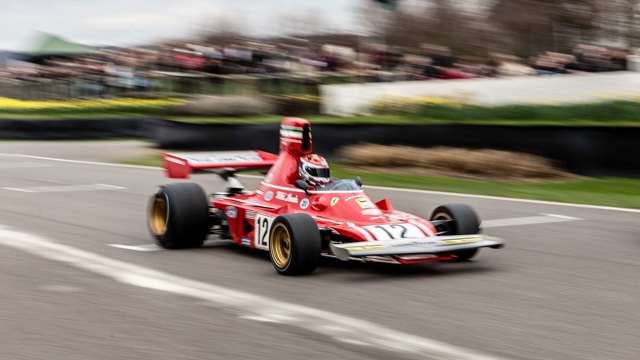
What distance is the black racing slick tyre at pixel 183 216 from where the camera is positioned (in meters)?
9.76

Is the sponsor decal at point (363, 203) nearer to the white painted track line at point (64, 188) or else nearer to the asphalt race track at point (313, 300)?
the asphalt race track at point (313, 300)

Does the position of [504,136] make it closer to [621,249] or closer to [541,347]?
[621,249]

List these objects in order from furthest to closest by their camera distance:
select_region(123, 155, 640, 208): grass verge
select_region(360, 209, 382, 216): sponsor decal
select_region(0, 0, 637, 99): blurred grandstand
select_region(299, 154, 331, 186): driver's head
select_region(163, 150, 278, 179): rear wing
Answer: select_region(0, 0, 637, 99): blurred grandstand < select_region(123, 155, 640, 208): grass verge < select_region(163, 150, 278, 179): rear wing < select_region(299, 154, 331, 186): driver's head < select_region(360, 209, 382, 216): sponsor decal

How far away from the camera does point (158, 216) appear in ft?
33.8

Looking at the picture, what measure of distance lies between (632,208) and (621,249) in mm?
3692

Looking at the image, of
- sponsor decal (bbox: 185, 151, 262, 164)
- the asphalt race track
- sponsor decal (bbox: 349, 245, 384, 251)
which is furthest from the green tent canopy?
sponsor decal (bbox: 349, 245, 384, 251)

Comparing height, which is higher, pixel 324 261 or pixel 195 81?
pixel 195 81

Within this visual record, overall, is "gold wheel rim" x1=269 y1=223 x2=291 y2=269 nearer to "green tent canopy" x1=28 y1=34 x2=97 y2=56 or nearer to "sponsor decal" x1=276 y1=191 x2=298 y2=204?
"sponsor decal" x1=276 y1=191 x2=298 y2=204

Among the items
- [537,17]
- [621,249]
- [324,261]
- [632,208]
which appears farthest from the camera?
[537,17]

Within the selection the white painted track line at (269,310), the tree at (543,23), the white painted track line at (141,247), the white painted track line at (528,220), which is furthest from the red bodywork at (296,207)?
the tree at (543,23)

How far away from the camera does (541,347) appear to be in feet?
20.0

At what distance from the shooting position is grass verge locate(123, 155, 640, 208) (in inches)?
572

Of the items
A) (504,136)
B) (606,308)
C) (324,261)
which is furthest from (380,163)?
(606,308)

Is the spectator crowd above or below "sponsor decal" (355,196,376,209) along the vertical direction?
above
